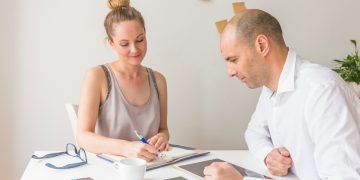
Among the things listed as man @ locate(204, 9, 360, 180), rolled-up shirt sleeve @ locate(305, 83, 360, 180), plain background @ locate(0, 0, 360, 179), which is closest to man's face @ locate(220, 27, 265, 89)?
man @ locate(204, 9, 360, 180)

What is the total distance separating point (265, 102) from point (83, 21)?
4.09 ft

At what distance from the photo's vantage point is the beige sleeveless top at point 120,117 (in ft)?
5.73

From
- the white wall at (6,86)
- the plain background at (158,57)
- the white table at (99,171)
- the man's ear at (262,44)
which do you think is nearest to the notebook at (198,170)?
the white table at (99,171)

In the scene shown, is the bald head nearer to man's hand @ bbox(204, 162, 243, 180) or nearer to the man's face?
the man's face

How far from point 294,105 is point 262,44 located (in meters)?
0.21

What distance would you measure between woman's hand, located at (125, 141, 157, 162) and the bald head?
477 millimetres

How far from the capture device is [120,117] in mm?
1747

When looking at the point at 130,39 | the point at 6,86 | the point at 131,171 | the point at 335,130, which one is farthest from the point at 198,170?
the point at 6,86

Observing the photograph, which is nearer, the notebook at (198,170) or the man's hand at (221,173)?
the man's hand at (221,173)

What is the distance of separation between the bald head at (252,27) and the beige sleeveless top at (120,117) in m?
0.73

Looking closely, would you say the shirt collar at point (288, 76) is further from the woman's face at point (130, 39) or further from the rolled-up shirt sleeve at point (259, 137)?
the woman's face at point (130, 39)

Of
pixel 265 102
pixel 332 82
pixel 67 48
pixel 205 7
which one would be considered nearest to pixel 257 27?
pixel 332 82

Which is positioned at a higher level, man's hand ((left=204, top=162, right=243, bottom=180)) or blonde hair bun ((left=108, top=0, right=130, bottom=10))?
blonde hair bun ((left=108, top=0, right=130, bottom=10))

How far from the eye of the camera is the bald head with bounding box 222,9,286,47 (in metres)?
1.16
